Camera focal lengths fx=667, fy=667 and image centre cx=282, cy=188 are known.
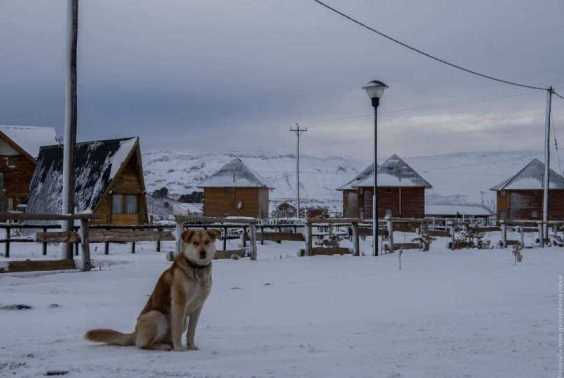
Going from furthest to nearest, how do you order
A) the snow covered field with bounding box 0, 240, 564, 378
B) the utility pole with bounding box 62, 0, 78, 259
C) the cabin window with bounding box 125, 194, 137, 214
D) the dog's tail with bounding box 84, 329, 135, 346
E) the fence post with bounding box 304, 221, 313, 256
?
the cabin window with bounding box 125, 194, 137, 214 < the fence post with bounding box 304, 221, 313, 256 < the utility pole with bounding box 62, 0, 78, 259 < the dog's tail with bounding box 84, 329, 135, 346 < the snow covered field with bounding box 0, 240, 564, 378

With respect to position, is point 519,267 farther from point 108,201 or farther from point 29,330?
point 108,201

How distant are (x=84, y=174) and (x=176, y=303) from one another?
94.7 ft

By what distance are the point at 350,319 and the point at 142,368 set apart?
3.53m

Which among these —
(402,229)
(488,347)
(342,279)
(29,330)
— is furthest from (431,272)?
(402,229)

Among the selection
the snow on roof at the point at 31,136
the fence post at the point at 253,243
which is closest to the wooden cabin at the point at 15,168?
the snow on roof at the point at 31,136

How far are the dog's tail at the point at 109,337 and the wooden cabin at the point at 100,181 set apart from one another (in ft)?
87.1

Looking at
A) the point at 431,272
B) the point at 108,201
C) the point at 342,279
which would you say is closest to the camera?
the point at 342,279

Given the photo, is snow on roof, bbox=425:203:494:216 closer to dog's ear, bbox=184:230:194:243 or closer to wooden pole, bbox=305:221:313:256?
wooden pole, bbox=305:221:313:256

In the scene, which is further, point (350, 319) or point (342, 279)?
point (342, 279)

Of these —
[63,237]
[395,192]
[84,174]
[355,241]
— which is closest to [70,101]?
[63,237]

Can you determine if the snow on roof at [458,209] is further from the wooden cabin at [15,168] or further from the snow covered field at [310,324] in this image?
the snow covered field at [310,324]

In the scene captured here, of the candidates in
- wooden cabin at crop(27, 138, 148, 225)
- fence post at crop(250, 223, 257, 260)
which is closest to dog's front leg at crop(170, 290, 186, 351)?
fence post at crop(250, 223, 257, 260)

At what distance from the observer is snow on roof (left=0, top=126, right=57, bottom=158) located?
4259 cm

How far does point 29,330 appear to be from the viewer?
7289 millimetres
